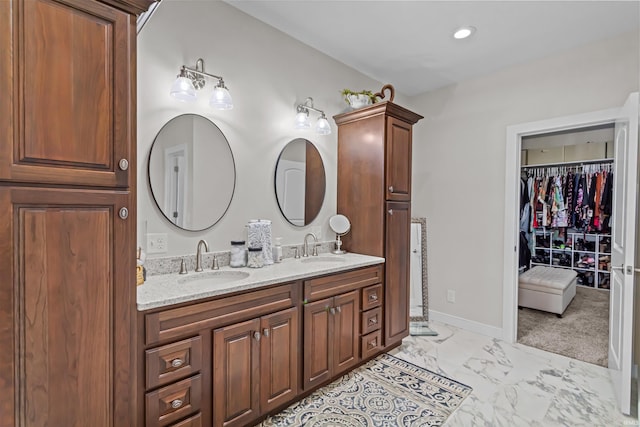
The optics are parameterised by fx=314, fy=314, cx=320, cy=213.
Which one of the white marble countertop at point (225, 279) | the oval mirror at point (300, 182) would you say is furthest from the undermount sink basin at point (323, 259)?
the oval mirror at point (300, 182)

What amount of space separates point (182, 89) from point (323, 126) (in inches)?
46.9

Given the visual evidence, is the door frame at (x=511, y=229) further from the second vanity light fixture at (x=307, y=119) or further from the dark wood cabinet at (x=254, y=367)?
the dark wood cabinet at (x=254, y=367)

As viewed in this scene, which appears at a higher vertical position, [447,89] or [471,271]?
[447,89]

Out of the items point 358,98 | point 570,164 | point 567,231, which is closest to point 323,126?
point 358,98

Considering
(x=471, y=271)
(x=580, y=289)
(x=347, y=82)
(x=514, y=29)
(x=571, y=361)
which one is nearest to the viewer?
(x=514, y=29)

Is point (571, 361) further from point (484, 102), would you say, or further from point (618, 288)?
point (484, 102)

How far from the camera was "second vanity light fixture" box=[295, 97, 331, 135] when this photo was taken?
2.56m

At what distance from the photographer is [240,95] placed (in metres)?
2.27

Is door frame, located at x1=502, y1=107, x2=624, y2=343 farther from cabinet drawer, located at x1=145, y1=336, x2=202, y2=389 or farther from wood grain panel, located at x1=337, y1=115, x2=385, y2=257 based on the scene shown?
cabinet drawer, located at x1=145, y1=336, x2=202, y2=389

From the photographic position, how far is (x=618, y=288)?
224 cm

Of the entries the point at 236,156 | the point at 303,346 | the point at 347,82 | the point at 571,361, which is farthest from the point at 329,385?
the point at 347,82

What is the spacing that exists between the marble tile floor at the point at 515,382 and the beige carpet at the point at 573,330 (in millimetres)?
188

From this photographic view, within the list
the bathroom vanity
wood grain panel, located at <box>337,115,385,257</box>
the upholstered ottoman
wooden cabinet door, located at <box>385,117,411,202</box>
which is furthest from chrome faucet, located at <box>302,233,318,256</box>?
the upholstered ottoman

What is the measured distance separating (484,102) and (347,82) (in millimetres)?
1427
